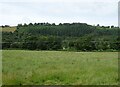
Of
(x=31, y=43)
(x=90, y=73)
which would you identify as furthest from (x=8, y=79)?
(x=31, y=43)

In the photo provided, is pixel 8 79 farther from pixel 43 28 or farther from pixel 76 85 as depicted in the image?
pixel 43 28

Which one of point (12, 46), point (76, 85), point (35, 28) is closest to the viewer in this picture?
point (76, 85)

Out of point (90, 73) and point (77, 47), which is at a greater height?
point (90, 73)

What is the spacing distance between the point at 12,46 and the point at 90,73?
21.6 meters

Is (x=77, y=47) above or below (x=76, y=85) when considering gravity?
below

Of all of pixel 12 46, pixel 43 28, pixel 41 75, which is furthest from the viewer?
pixel 43 28

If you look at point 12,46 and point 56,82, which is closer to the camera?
point 56,82

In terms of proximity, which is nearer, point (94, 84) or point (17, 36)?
point (94, 84)

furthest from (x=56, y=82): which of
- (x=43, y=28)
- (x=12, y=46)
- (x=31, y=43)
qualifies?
(x=43, y=28)

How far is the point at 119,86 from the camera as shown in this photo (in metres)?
9.41

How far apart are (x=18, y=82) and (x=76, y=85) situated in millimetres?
1934

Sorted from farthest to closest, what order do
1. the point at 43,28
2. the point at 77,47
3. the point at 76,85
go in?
the point at 43,28 < the point at 77,47 < the point at 76,85

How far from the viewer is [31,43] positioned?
115ft

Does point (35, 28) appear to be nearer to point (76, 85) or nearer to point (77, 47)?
point (77, 47)
